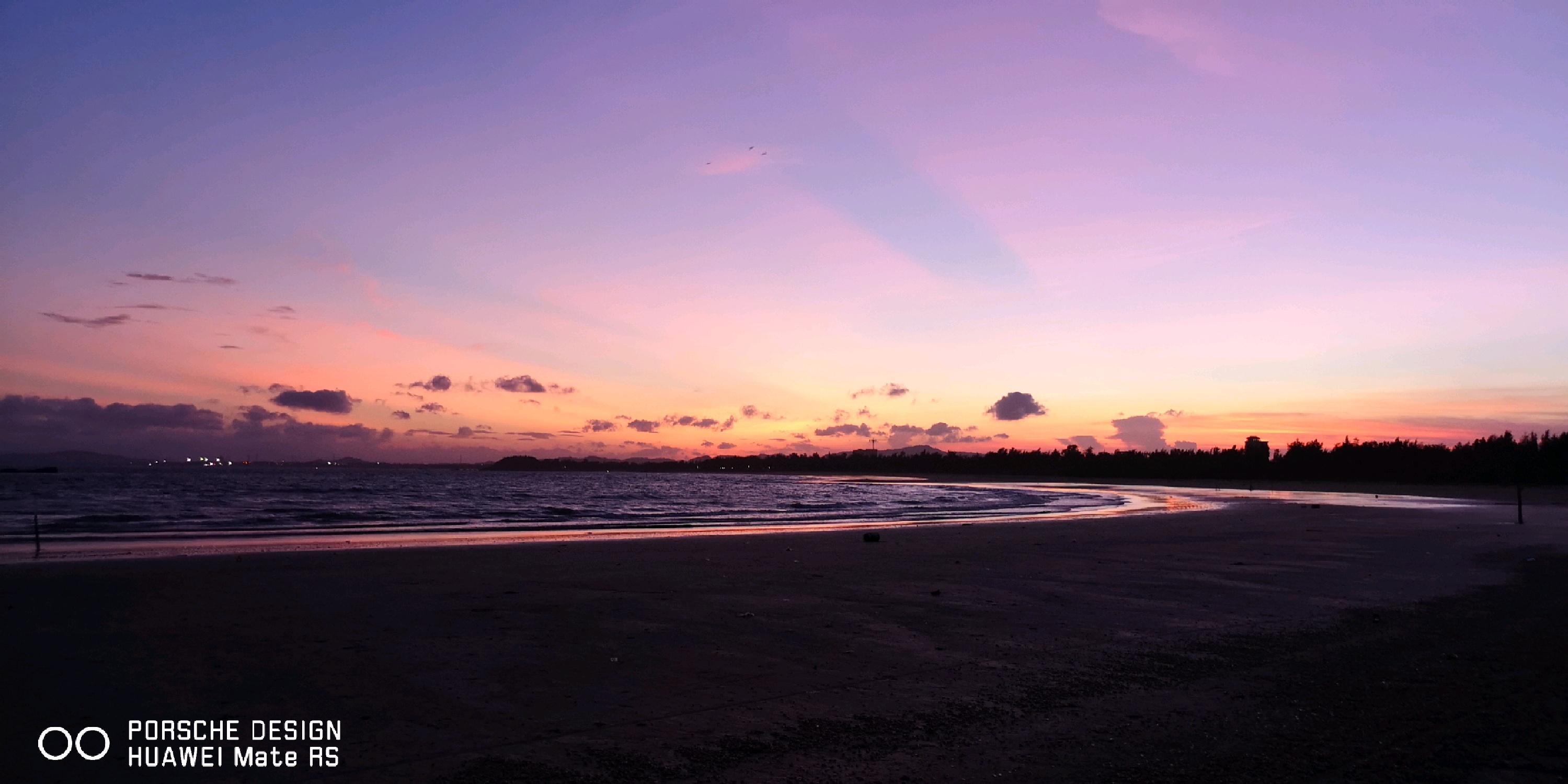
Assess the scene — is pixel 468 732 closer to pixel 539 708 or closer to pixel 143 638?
pixel 539 708

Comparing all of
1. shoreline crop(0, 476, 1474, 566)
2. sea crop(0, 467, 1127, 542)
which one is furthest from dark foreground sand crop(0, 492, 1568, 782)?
sea crop(0, 467, 1127, 542)

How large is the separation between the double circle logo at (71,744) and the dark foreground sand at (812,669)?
0.08m

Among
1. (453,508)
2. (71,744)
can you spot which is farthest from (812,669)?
(453,508)

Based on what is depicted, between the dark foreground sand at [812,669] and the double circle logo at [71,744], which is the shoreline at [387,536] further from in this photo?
the double circle logo at [71,744]

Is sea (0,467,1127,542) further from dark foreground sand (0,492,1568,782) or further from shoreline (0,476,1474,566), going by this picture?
dark foreground sand (0,492,1568,782)

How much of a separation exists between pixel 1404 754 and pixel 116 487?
81578 millimetres

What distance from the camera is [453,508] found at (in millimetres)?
39844

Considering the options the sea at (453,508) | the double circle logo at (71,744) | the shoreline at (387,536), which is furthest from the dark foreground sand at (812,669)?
the sea at (453,508)

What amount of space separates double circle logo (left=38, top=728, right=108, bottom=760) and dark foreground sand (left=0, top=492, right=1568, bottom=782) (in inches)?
3.1

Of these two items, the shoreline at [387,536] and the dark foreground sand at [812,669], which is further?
the shoreline at [387,536]

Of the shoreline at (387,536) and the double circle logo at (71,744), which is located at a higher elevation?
the double circle logo at (71,744)

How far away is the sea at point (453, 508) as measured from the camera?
28125 millimetres

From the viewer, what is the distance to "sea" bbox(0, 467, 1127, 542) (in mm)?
28125

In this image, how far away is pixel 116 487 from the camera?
211ft
